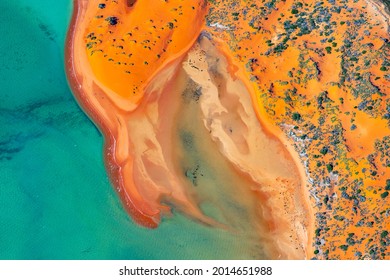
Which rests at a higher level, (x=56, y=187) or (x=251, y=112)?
(x=251, y=112)

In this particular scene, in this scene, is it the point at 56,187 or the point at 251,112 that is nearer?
the point at 56,187

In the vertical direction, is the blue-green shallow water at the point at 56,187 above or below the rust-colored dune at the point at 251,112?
below

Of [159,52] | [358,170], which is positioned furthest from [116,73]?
[358,170]

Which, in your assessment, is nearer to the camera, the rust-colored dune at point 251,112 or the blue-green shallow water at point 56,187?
the blue-green shallow water at point 56,187

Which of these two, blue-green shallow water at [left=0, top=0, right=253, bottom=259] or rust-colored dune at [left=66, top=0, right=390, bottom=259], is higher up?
rust-colored dune at [left=66, top=0, right=390, bottom=259]

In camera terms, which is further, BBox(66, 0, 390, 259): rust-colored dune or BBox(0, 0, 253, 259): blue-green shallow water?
BBox(66, 0, 390, 259): rust-colored dune
